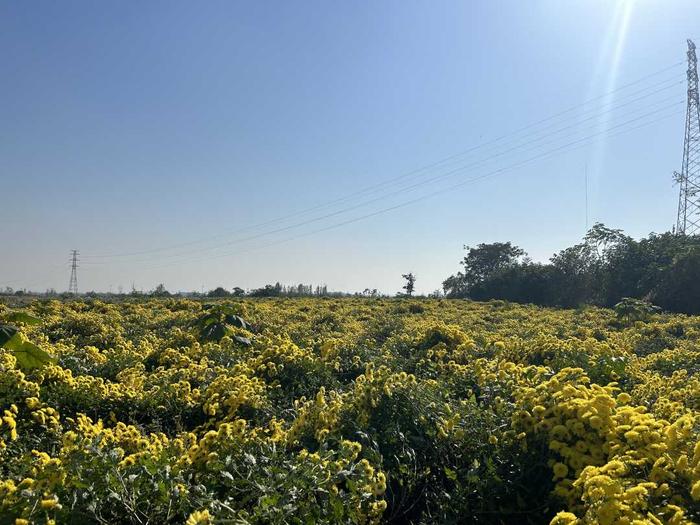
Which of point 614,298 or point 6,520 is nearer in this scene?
point 6,520

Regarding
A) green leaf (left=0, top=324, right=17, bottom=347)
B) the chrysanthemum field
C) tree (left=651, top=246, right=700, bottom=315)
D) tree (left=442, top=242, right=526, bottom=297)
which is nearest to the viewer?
the chrysanthemum field

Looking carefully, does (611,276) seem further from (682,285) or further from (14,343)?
(14,343)

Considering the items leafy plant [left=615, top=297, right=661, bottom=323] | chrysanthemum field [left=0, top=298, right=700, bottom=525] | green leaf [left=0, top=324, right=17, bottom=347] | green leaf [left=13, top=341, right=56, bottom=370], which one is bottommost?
chrysanthemum field [left=0, top=298, right=700, bottom=525]

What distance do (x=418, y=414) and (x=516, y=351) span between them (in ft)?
12.6

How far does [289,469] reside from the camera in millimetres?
2432

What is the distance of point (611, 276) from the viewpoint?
90.4 feet

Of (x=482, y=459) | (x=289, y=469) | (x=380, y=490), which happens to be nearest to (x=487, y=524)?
(x=482, y=459)

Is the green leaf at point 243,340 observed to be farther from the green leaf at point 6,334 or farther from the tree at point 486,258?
the tree at point 486,258

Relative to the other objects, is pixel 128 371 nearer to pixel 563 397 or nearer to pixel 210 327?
pixel 210 327

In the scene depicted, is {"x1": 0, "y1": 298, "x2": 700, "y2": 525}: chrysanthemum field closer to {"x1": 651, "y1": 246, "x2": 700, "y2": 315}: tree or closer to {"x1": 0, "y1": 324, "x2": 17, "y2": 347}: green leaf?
{"x1": 0, "y1": 324, "x2": 17, "y2": 347}: green leaf

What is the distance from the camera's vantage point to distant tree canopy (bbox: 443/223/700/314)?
2178 cm

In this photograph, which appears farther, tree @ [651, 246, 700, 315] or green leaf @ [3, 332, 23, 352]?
tree @ [651, 246, 700, 315]

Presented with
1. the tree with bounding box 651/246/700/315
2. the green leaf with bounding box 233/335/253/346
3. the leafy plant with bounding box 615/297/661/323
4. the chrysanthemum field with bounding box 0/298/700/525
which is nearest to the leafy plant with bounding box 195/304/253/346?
the green leaf with bounding box 233/335/253/346

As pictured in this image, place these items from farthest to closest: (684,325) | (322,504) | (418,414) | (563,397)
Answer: (684,325), (418,414), (563,397), (322,504)
